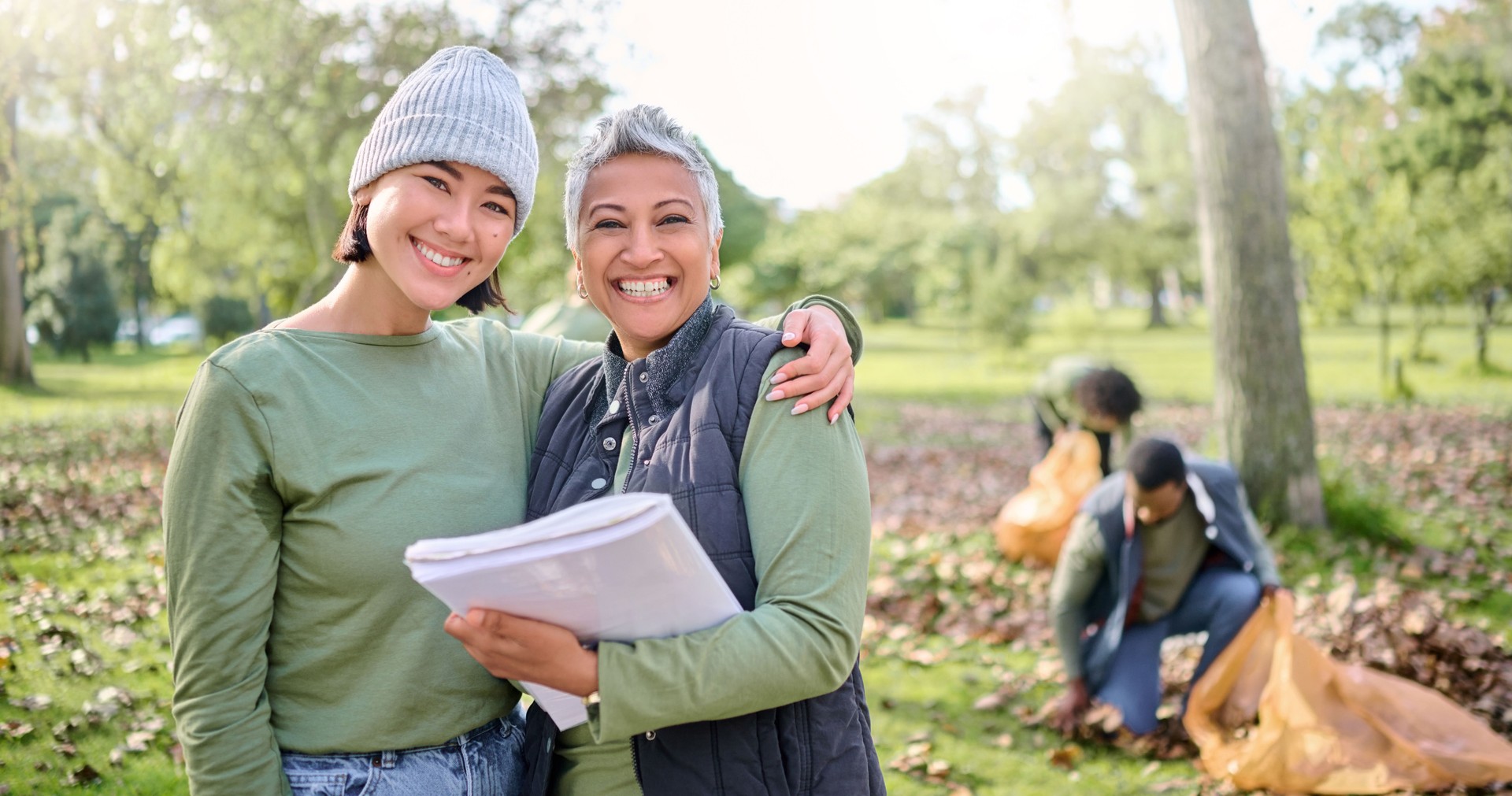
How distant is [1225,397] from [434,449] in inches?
264

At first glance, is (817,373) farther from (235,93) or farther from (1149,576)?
(235,93)

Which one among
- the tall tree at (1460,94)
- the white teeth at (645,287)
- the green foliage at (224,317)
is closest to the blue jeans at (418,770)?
the white teeth at (645,287)

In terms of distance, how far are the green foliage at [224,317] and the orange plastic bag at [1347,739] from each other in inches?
1194

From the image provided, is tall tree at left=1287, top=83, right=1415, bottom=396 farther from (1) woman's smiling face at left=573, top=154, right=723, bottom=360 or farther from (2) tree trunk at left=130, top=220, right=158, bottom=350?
(2) tree trunk at left=130, top=220, right=158, bottom=350

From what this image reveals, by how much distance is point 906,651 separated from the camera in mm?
5863

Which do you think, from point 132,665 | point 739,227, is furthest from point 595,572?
point 739,227

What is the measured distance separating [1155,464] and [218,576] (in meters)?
4.03

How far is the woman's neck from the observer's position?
1934 mm

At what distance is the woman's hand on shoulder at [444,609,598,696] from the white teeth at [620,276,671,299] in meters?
0.67

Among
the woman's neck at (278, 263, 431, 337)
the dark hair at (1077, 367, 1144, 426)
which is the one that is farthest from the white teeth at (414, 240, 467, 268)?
the dark hair at (1077, 367, 1144, 426)

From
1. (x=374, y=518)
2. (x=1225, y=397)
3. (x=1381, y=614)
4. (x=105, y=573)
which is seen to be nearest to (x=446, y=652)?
(x=374, y=518)

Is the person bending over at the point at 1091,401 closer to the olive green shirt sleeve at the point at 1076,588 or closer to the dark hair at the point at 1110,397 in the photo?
the dark hair at the point at 1110,397

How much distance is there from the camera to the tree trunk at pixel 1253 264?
23.2 feet

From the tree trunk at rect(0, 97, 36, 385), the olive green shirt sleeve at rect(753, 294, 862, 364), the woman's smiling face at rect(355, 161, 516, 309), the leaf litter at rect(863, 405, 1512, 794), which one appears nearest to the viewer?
the woman's smiling face at rect(355, 161, 516, 309)
